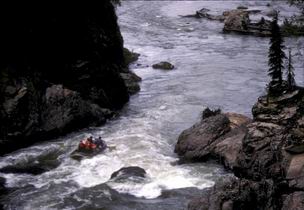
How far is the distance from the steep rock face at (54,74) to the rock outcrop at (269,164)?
29.1ft

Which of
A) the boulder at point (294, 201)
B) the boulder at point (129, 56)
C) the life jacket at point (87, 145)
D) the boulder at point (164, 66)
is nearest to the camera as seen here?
the boulder at point (294, 201)

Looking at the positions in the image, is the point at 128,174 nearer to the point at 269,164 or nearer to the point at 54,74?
the point at 269,164

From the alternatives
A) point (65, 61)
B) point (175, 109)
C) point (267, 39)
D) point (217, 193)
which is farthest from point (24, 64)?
point (267, 39)

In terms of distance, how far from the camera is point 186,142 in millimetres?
23500

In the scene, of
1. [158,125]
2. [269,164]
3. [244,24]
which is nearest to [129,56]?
[244,24]

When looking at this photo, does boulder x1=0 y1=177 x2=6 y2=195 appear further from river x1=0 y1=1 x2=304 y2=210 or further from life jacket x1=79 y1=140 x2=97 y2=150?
life jacket x1=79 y1=140 x2=97 y2=150

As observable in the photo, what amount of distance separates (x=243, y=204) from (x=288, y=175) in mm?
1946

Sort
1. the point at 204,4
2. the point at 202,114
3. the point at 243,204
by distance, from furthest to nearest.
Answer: the point at 204,4
the point at 202,114
the point at 243,204

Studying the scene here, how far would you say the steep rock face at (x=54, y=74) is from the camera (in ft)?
79.8

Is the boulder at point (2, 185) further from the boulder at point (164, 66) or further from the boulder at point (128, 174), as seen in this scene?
the boulder at point (164, 66)

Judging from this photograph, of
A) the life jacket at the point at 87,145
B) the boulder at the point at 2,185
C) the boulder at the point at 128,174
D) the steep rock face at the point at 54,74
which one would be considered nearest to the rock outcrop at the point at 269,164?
the boulder at the point at 128,174

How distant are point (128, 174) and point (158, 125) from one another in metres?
6.95

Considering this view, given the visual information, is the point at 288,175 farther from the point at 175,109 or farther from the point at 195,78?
the point at 195,78

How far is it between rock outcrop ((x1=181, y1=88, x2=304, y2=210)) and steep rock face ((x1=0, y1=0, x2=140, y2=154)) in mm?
8855
